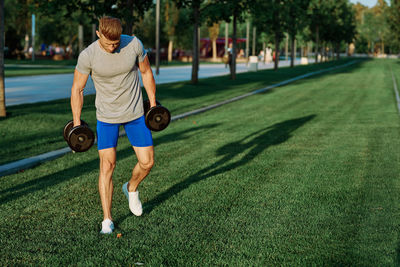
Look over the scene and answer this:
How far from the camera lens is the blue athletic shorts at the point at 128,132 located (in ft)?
16.8

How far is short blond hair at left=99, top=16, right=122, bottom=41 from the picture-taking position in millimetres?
4642

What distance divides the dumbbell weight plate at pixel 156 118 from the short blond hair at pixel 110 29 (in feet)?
2.95

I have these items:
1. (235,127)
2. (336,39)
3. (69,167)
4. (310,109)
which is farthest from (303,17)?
(69,167)

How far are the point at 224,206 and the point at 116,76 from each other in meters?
2.07

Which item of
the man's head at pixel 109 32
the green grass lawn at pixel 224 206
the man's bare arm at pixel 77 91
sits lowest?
the green grass lawn at pixel 224 206

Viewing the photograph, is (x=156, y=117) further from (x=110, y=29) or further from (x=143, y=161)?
(x=110, y=29)

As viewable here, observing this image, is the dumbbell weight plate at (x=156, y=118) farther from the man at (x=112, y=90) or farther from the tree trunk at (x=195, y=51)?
the tree trunk at (x=195, y=51)

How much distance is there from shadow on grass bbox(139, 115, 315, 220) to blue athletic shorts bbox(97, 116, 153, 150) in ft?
3.20

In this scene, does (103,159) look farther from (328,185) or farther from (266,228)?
(328,185)

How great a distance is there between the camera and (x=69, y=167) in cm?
818

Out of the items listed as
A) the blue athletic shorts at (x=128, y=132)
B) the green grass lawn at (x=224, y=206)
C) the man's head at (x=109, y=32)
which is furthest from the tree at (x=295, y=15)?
the man's head at (x=109, y=32)

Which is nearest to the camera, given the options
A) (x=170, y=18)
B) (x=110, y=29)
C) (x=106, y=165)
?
(x=110, y=29)

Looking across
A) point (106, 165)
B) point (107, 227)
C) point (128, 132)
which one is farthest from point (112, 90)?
point (107, 227)

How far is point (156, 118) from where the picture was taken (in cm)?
530
